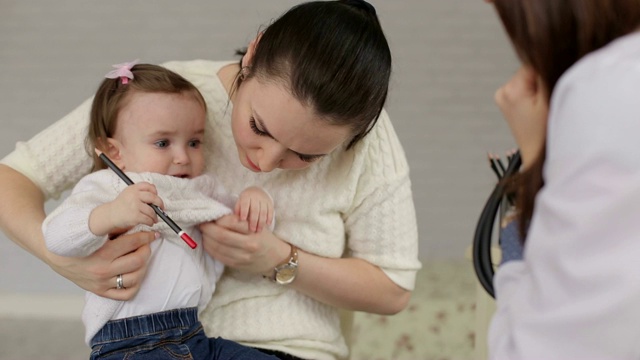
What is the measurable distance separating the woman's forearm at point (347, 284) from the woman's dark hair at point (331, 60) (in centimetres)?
34

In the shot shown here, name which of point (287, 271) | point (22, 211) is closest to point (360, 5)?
point (287, 271)

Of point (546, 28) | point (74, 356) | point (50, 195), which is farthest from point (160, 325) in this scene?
point (74, 356)

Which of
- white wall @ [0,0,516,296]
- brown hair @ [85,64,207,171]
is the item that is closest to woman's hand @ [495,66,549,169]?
brown hair @ [85,64,207,171]

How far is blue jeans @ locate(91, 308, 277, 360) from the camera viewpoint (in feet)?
5.16

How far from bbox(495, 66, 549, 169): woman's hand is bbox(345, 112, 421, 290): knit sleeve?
800 mm

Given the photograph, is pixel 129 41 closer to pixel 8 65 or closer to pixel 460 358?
pixel 8 65

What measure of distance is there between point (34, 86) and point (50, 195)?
142 cm

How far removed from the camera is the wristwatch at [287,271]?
5.77 ft

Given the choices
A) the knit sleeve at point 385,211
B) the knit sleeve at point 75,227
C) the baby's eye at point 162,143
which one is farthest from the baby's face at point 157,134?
the knit sleeve at point 385,211

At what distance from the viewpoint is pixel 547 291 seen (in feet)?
2.92

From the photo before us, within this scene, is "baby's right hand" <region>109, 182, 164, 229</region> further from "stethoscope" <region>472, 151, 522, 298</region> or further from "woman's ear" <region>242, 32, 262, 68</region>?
"stethoscope" <region>472, 151, 522, 298</region>

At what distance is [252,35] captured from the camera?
3143 millimetres

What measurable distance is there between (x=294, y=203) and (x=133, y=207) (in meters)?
0.44

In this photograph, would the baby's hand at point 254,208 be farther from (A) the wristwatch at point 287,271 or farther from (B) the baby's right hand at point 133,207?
(B) the baby's right hand at point 133,207
